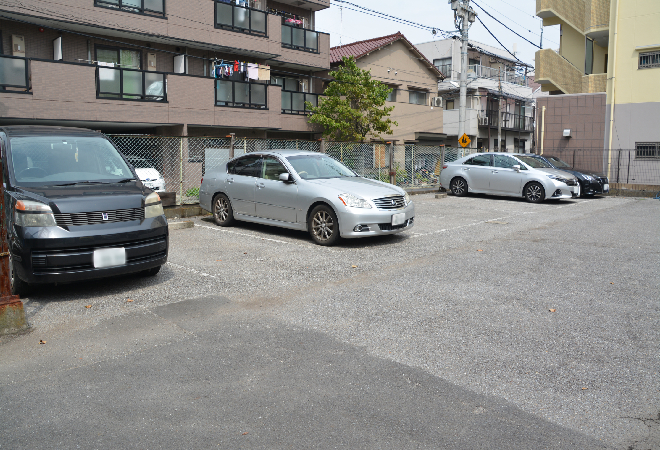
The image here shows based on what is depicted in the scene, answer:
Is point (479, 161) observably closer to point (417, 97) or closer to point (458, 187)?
point (458, 187)

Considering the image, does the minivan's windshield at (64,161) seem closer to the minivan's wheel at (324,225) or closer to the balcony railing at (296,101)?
the minivan's wheel at (324,225)

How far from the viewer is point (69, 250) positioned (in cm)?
546

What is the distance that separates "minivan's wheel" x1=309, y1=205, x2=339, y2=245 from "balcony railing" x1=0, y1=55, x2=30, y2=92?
1159 cm

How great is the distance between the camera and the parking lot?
366 centimetres

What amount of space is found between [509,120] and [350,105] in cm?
2662

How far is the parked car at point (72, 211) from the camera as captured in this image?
5.41m

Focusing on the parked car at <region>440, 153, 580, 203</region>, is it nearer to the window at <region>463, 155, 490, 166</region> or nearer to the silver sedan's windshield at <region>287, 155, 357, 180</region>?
the window at <region>463, 155, 490, 166</region>

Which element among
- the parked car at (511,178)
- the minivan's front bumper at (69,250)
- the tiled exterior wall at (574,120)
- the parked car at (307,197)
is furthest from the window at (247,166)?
the tiled exterior wall at (574,120)

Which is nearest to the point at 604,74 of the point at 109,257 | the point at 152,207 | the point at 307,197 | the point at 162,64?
the point at 162,64

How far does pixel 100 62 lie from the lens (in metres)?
18.5

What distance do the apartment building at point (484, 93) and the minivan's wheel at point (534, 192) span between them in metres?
23.2

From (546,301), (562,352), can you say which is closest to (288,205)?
(546,301)

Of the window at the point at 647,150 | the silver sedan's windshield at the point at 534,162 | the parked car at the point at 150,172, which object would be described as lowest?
the parked car at the point at 150,172

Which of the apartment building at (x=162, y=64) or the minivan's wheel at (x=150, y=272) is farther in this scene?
the apartment building at (x=162, y=64)
